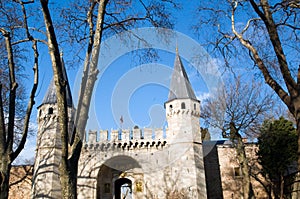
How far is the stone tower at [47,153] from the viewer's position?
1708 cm

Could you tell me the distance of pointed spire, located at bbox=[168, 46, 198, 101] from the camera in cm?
2045

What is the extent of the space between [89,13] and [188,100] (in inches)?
547

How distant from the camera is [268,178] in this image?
1984 cm

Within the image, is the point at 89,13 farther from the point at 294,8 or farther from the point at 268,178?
the point at 268,178

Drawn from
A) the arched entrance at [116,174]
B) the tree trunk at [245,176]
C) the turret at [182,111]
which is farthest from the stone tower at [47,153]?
the tree trunk at [245,176]

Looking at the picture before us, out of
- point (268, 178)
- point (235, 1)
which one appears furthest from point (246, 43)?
point (268, 178)

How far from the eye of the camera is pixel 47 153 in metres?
17.9

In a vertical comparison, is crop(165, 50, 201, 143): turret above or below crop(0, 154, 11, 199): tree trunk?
above

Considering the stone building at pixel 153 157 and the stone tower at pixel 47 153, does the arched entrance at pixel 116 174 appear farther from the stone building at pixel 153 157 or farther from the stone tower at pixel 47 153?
the stone tower at pixel 47 153

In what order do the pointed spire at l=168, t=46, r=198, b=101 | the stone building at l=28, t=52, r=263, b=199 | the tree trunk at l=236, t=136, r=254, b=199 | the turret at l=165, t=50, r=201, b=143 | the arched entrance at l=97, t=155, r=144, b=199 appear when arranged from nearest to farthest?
the tree trunk at l=236, t=136, r=254, b=199 < the stone building at l=28, t=52, r=263, b=199 < the turret at l=165, t=50, r=201, b=143 < the pointed spire at l=168, t=46, r=198, b=101 < the arched entrance at l=97, t=155, r=144, b=199

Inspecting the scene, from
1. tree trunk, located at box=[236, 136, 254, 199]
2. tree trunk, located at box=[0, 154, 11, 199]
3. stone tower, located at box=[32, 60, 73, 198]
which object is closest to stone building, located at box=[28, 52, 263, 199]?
stone tower, located at box=[32, 60, 73, 198]

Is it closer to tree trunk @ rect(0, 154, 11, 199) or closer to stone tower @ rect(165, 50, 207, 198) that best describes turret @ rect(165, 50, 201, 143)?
stone tower @ rect(165, 50, 207, 198)

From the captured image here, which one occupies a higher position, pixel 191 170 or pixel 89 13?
pixel 89 13

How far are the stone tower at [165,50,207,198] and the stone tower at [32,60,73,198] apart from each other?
6.95m
